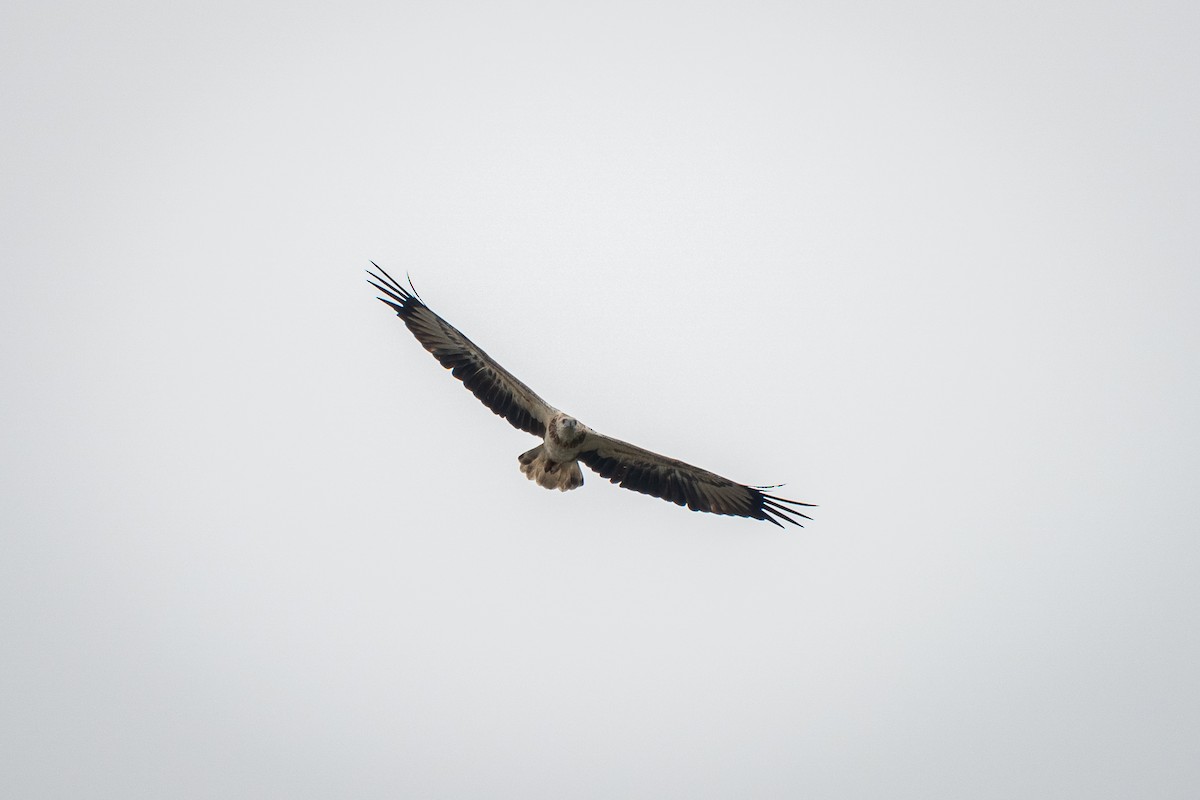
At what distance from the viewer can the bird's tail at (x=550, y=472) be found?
13.9 metres

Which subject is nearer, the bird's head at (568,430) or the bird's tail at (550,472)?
the bird's head at (568,430)

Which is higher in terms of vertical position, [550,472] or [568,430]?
[568,430]

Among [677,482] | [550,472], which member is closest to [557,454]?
[550,472]

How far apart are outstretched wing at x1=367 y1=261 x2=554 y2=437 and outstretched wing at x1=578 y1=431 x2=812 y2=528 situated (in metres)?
0.84

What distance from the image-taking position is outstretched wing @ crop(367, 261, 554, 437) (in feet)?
45.8

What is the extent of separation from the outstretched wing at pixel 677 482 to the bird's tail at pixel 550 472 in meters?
0.24

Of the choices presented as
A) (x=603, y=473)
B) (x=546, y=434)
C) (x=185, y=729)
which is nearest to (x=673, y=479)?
(x=603, y=473)

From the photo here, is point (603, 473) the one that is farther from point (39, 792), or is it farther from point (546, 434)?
point (39, 792)

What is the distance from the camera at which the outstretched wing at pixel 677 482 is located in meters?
14.0

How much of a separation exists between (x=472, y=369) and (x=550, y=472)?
5.43ft

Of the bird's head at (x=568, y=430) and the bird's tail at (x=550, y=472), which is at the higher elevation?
the bird's head at (x=568, y=430)

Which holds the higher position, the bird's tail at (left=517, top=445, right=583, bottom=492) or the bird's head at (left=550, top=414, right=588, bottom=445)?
the bird's head at (left=550, top=414, right=588, bottom=445)

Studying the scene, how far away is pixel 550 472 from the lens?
13883 millimetres

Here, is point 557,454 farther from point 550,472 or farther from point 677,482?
point 677,482
